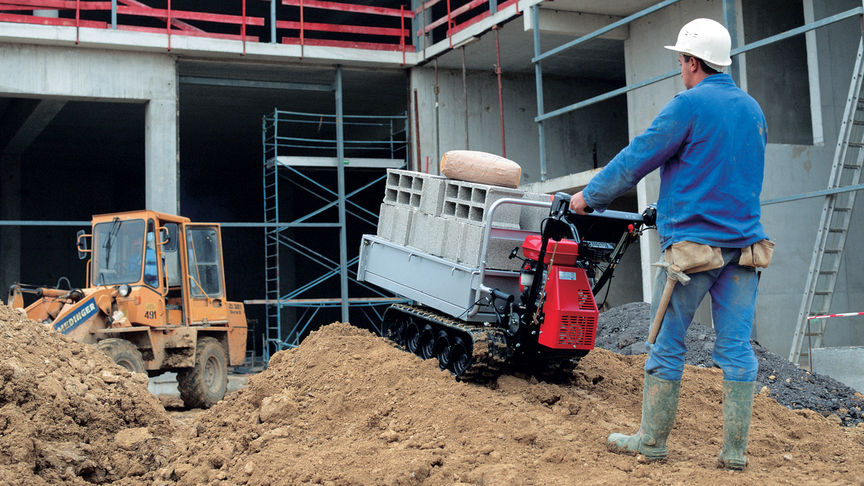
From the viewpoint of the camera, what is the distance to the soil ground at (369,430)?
4457mm

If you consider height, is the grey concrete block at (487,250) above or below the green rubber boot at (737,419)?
above

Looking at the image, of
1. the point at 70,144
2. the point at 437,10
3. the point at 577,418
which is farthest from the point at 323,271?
the point at 577,418

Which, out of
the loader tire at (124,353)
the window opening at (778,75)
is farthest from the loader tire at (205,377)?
the window opening at (778,75)

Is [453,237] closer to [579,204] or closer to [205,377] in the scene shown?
[579,204]

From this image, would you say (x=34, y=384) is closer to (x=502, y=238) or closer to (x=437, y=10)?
(x=502, y=238)

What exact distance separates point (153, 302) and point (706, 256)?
9056mm

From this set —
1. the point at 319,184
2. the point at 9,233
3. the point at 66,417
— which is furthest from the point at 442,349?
the point at 9,233

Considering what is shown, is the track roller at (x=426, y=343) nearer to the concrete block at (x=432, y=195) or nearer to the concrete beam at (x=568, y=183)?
the concrete block at (x=432, y=195)

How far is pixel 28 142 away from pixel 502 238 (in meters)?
18.8

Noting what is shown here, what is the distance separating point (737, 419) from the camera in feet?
13.8

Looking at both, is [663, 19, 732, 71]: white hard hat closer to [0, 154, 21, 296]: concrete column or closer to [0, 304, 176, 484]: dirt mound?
[0, 304, 176, 484]: dirt mound

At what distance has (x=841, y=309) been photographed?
1273cm

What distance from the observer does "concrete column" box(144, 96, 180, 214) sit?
1631 centimetres

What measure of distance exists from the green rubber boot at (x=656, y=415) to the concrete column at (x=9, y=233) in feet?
72.0
